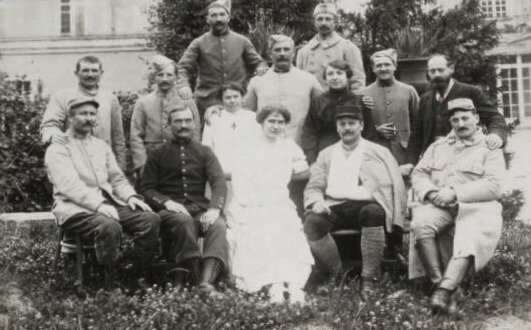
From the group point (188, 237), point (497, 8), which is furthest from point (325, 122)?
point (497, 8)

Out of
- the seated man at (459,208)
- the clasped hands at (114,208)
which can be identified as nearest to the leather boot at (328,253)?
the seated man at (459,208)

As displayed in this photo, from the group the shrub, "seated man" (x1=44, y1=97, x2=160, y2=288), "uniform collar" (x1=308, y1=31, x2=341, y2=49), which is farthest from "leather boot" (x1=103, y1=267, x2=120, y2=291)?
the shrub

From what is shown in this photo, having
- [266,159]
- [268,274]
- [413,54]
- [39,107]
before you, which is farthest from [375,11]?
[268,274]

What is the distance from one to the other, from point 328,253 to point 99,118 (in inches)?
96.1

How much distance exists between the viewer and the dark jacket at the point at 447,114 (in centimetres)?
643

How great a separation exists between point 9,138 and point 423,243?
5.68 meters

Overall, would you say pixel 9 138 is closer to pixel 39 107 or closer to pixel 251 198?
pixel 39 107

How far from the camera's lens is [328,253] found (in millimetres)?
5676

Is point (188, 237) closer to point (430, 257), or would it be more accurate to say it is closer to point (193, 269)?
point (193, 269)

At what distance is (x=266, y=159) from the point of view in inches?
245

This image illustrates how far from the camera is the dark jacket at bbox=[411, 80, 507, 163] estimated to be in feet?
21.1

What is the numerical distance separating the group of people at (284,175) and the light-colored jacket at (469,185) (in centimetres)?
1

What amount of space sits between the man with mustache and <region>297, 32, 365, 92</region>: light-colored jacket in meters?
0.51

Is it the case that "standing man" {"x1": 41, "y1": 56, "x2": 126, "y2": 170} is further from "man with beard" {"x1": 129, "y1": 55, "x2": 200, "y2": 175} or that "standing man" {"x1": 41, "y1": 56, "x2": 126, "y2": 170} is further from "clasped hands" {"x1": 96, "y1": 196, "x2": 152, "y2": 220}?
"clasped hands" {"x1": 96, "y1": 196, "x2": 152, "y2": 220}
